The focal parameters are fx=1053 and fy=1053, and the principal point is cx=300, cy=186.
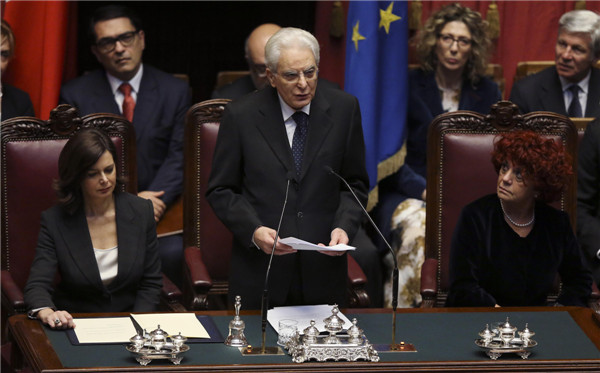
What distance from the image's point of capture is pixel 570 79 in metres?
4.89

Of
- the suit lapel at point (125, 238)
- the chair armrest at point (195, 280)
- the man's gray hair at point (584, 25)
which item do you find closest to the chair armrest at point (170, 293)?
the chair armrest at point (195, 280)

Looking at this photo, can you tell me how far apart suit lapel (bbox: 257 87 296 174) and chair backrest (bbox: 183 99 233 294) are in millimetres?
640

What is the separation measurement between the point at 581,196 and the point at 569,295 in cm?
73

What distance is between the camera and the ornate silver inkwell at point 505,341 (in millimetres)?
2818

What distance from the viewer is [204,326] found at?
119 inches

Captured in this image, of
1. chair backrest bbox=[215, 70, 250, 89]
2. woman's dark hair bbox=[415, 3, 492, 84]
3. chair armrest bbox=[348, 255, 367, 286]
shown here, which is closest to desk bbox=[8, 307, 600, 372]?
chair armrest bbox=[348, 255, 367, 286]

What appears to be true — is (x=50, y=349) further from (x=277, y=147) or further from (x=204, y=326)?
(x=277, y=147)

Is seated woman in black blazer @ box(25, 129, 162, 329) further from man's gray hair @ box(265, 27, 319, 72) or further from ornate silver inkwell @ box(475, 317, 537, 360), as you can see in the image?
ornate silver inkwell @ box(475, 317, 537, 360)

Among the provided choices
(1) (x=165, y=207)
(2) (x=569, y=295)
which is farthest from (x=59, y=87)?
(2) (x=569, y=295)

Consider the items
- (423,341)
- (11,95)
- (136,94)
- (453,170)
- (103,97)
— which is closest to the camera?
(423,341)

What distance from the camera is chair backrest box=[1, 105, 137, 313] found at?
3.84 m

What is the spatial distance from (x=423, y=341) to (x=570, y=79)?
2.33 m

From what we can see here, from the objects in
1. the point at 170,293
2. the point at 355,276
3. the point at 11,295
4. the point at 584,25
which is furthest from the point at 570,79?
the point at 11,295

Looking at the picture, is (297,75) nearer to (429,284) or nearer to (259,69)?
(429,284)
